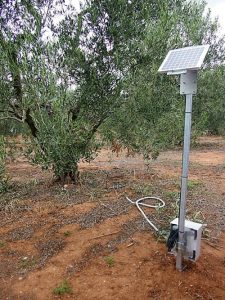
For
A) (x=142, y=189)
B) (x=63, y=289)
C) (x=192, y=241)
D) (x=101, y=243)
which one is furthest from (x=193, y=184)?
(x=63, y=289)

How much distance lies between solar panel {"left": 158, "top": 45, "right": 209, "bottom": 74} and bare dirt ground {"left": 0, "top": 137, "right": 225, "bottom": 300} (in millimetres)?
2349

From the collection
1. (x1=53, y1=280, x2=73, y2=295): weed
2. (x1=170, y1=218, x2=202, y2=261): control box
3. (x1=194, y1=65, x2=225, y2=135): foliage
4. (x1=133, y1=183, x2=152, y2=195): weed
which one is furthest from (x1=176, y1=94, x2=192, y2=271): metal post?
(x1=194, y1=65, x2=225, y2=135): foliage

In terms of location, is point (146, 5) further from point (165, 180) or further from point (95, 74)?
point (165, 180)

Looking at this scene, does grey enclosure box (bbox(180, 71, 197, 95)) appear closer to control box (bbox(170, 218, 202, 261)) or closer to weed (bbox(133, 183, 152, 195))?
control box (bbox(170, 218, 202, 261))

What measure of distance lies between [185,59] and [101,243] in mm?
2701

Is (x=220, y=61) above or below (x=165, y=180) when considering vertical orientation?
above

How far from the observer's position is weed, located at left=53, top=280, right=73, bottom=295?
11.1 ft

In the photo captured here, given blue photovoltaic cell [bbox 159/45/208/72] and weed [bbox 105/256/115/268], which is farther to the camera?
weed [bbox 105/256/115/268]

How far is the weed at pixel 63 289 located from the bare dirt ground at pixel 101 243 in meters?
0.03

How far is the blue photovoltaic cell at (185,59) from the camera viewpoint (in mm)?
3250

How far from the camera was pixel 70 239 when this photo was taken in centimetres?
453

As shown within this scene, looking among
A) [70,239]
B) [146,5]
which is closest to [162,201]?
[70,239]

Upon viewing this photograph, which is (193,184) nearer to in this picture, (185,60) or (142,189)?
(142,189)

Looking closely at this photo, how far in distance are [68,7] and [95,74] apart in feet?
4.46
